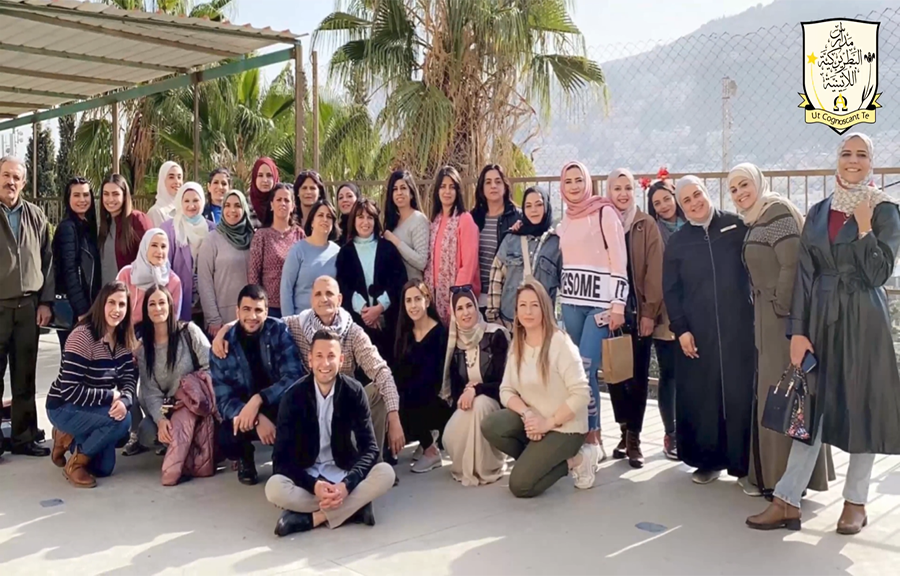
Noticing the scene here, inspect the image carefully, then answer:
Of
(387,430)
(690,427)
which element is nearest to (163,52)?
(387,430)

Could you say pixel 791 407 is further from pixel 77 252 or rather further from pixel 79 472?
pixel 77 252

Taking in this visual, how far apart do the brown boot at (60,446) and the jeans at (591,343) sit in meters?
2.82

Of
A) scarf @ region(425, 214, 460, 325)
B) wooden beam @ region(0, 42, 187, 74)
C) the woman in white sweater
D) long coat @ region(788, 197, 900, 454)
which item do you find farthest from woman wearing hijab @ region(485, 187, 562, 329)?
wooden beam @ region(0, 42, 187, 74)

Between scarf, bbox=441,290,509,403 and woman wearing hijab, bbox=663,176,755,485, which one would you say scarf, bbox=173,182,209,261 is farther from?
woman wearing hijab, bbox=663,176,755,485

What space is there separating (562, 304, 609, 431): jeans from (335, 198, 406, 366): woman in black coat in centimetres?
106

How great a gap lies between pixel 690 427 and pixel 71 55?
5.34m

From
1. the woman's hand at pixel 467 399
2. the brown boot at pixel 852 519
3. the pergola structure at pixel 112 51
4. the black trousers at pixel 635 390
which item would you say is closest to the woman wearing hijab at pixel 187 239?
the pergola structure at pixel 112 51

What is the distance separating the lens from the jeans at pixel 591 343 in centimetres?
476

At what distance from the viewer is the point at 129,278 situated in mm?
5113

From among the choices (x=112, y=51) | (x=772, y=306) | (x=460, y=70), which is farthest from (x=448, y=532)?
(x=460, y=70)

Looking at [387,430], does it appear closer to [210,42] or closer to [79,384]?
[79,384]

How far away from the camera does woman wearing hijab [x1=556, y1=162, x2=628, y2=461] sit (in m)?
4.71

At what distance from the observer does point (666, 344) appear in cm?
498

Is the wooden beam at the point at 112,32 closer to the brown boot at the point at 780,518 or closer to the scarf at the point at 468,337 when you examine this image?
the scarf at the point at 468,337
